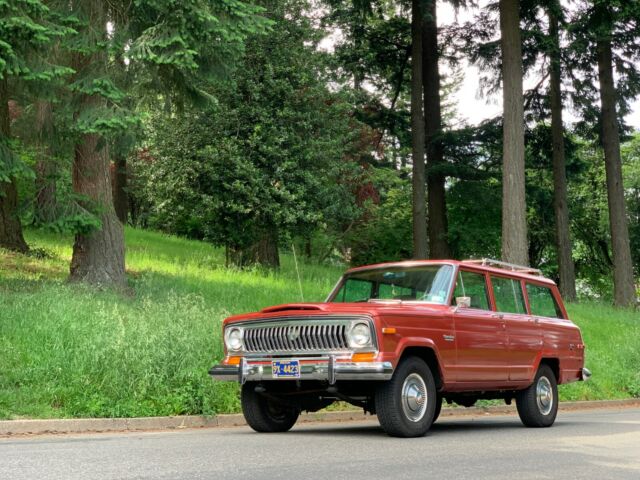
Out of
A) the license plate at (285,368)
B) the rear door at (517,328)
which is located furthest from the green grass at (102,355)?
the rear door at (517,328)

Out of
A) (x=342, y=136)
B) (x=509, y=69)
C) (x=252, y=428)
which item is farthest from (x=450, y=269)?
(x=342, y=136)

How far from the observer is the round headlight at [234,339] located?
10258mm

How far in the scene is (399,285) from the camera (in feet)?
35.6

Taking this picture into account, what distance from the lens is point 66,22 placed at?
17172 millimetres

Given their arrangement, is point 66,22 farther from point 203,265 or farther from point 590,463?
point 590,463

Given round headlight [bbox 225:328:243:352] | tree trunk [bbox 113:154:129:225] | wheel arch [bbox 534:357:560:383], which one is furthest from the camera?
tree trunk [bbox 113:154:129:225]

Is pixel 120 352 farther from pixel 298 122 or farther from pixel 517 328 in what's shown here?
pixel 298 122

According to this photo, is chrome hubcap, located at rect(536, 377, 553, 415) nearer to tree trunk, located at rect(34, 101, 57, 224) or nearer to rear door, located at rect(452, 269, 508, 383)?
rear door, located at rect(452, 269, 508, 383)

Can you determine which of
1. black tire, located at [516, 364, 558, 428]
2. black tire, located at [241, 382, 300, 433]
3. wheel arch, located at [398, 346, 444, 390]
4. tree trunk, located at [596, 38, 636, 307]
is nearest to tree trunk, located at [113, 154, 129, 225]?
tree trunk, located at [596, 38, 636, 307]

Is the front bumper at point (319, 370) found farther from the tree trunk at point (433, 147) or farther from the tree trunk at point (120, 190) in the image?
the tree trunk at point (120, 190)

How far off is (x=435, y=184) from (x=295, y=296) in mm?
12634

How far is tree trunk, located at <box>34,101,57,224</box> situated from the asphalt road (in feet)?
27.4

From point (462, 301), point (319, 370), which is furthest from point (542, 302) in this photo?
point (319, 370)

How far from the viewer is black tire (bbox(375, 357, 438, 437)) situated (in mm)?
9156
